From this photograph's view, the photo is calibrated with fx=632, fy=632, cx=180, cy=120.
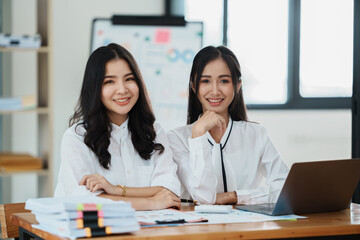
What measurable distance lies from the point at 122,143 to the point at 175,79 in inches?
83.2

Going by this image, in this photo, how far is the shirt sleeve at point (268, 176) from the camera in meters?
2.57

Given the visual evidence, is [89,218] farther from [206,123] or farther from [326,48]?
[326,48]

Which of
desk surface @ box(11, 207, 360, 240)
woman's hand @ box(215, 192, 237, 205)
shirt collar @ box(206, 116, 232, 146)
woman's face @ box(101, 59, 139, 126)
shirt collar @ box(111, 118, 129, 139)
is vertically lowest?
woman's hand @ box(215, 192, 237, 205)

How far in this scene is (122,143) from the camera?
8.45 feet

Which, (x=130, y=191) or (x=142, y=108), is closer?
(x=130, y=191)

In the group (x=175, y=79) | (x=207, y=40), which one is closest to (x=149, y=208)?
(x=175, y=79)

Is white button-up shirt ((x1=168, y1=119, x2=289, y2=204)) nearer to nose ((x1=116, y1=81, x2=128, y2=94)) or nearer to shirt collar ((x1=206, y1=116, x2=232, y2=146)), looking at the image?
shirt collar ((x1=206, y1=116, x2=232, y2=146))

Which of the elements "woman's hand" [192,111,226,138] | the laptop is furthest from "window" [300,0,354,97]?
the laptop

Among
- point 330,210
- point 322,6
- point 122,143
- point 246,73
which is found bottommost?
point 330,210

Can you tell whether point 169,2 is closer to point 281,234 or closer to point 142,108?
point 142,108

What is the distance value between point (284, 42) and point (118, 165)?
314 centimetres

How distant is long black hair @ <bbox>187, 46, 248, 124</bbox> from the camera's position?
278cm

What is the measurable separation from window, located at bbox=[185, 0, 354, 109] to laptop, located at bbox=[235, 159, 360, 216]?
3.00m

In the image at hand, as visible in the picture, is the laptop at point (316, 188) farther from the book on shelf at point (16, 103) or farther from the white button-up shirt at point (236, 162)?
the book on shelf at point (16, 103)
